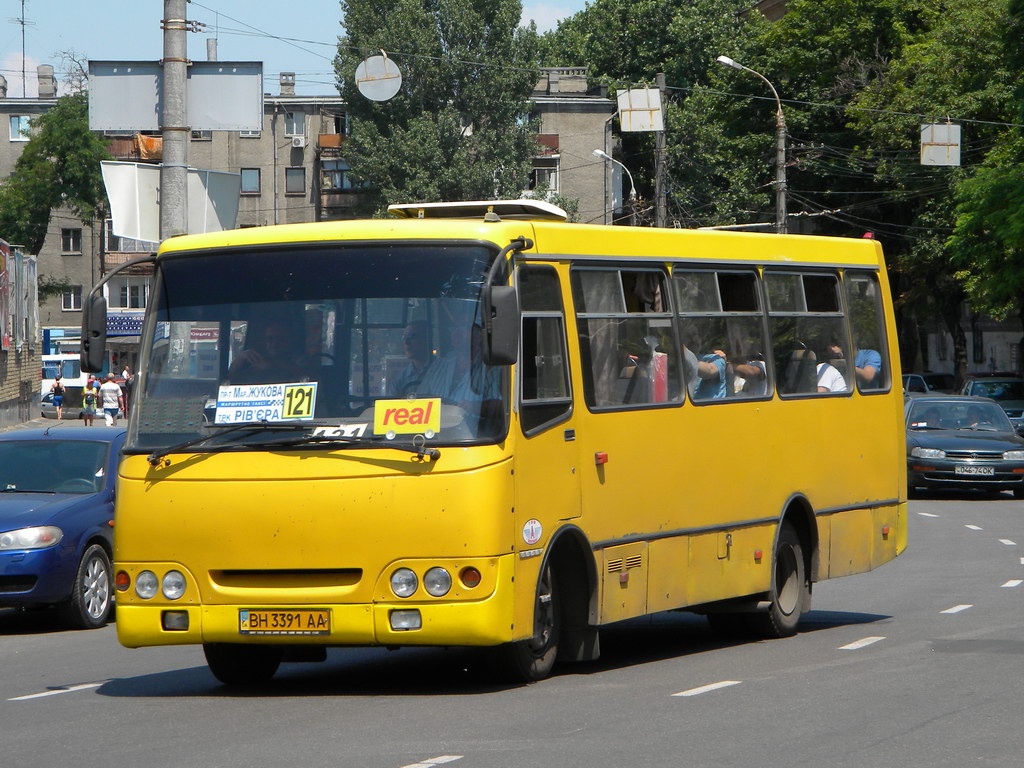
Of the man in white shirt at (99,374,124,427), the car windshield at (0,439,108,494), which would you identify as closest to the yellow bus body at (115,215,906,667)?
the car windshield at (0,439,108,494)

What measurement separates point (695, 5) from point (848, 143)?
57.1ft

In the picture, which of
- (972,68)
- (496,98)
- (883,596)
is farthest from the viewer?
(496,98)

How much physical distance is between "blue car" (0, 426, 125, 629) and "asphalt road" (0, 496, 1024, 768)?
0.40m

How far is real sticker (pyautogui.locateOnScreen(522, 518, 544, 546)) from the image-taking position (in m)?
9.04

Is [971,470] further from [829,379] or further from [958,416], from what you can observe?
[829,379]

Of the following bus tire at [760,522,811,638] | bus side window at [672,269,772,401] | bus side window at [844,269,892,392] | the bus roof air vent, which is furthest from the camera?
bus side window at [844,269,892,392]

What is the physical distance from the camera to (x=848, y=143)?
59.1m

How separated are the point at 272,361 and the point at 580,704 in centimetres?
238

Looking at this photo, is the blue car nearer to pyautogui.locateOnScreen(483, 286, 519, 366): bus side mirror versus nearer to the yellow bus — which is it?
the yellow bus

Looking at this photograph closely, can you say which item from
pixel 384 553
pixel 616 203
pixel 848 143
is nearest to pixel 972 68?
pixel 848 143

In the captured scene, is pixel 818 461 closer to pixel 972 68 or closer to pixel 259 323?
pixel 259 323

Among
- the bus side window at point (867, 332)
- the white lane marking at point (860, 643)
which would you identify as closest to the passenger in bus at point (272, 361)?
the white lane marking at point (860, 643)

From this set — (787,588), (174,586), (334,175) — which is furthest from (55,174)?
(174,586)

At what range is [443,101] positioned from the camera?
233 feet
